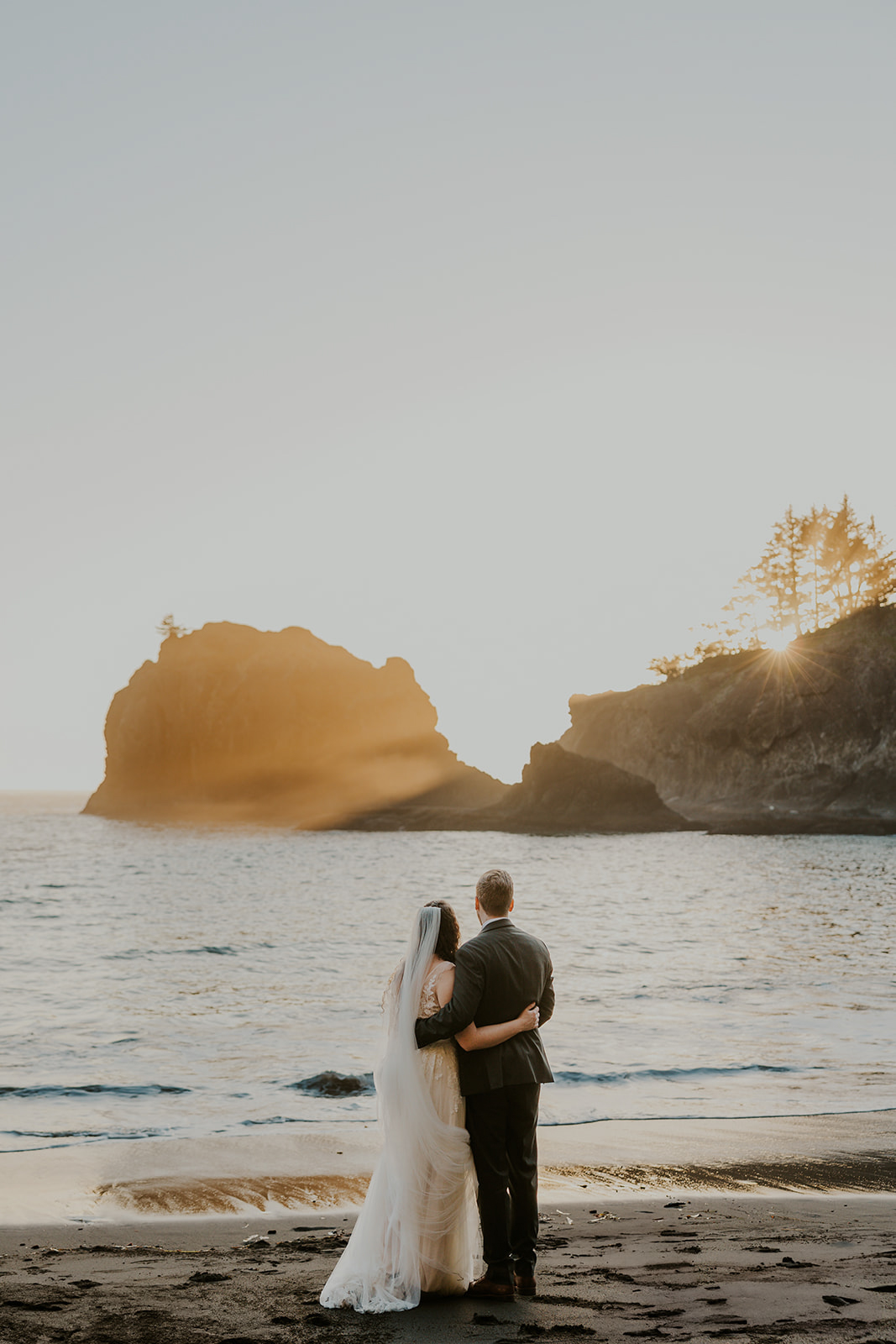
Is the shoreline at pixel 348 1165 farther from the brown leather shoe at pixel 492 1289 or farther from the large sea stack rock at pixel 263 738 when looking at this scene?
the large sea stack rock at pixel 263 738

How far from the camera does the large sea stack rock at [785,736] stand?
211 feet

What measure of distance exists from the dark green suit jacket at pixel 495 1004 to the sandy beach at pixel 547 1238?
2.95 ft

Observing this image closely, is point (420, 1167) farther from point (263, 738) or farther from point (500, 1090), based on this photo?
point (263, 738)

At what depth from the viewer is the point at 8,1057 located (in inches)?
439

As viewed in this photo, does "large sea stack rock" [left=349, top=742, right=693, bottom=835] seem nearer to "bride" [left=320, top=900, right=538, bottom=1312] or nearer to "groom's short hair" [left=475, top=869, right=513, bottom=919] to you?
"groom's short hair" [left=475, top=869, right=513, bottom=919]

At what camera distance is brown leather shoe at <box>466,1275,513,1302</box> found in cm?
418

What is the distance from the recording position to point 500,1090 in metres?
4.33

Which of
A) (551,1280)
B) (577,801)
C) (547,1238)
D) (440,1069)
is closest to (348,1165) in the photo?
(547,1238)

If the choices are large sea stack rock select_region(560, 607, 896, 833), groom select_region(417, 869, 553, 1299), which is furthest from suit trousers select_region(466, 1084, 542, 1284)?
large sea stack rock select_region(560, 607, 896, 833)

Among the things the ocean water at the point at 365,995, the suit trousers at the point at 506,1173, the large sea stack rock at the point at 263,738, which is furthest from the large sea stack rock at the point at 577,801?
the suit trousers at the point at 506,1173

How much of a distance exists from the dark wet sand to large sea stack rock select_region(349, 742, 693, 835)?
64.1m

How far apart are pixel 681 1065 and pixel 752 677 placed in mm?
66891

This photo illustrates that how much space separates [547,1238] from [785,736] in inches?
2701

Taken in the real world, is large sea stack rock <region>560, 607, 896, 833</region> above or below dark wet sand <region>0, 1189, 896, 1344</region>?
above
